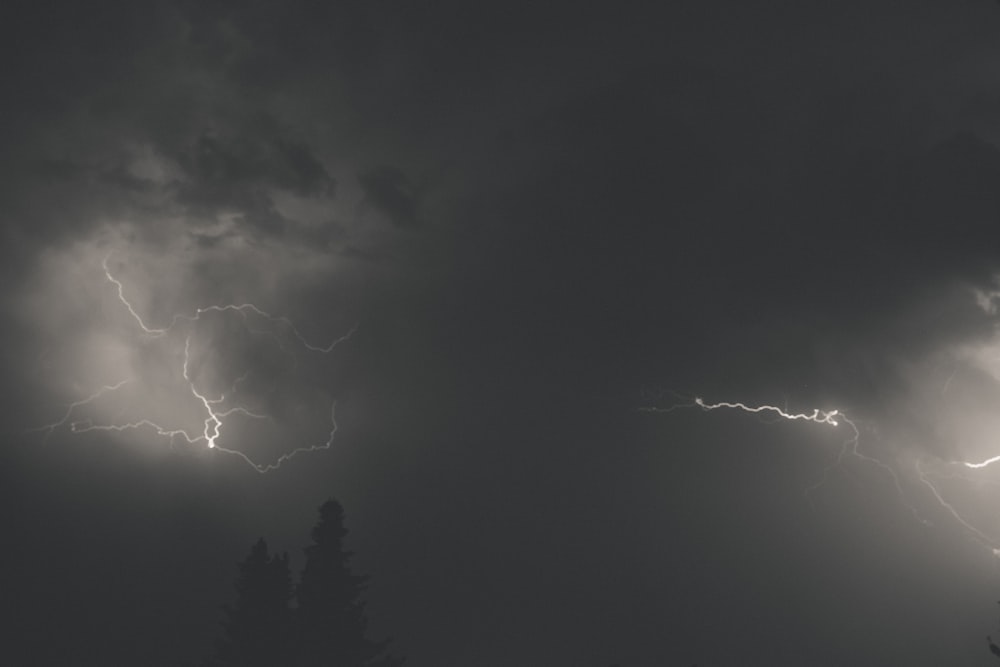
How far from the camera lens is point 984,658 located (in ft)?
269

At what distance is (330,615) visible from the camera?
12.9 metres

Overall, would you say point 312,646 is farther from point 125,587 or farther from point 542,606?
point 542,606

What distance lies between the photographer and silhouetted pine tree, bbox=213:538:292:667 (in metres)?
13.1

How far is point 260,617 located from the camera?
13.4 m

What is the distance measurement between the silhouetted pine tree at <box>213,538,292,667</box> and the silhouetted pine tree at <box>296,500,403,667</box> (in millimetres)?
484

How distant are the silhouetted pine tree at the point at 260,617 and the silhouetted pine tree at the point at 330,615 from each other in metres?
0.48

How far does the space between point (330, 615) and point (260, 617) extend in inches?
49.3

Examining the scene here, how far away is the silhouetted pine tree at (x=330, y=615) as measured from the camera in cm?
1270

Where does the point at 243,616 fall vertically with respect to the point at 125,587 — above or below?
below

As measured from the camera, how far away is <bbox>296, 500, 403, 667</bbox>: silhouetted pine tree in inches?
500

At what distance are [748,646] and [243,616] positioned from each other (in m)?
83.6

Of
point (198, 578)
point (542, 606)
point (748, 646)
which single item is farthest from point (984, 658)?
point (198, 578)

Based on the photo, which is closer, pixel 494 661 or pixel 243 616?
pixel 243 616

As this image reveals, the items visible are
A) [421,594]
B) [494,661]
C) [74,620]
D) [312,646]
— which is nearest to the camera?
[312,646]
